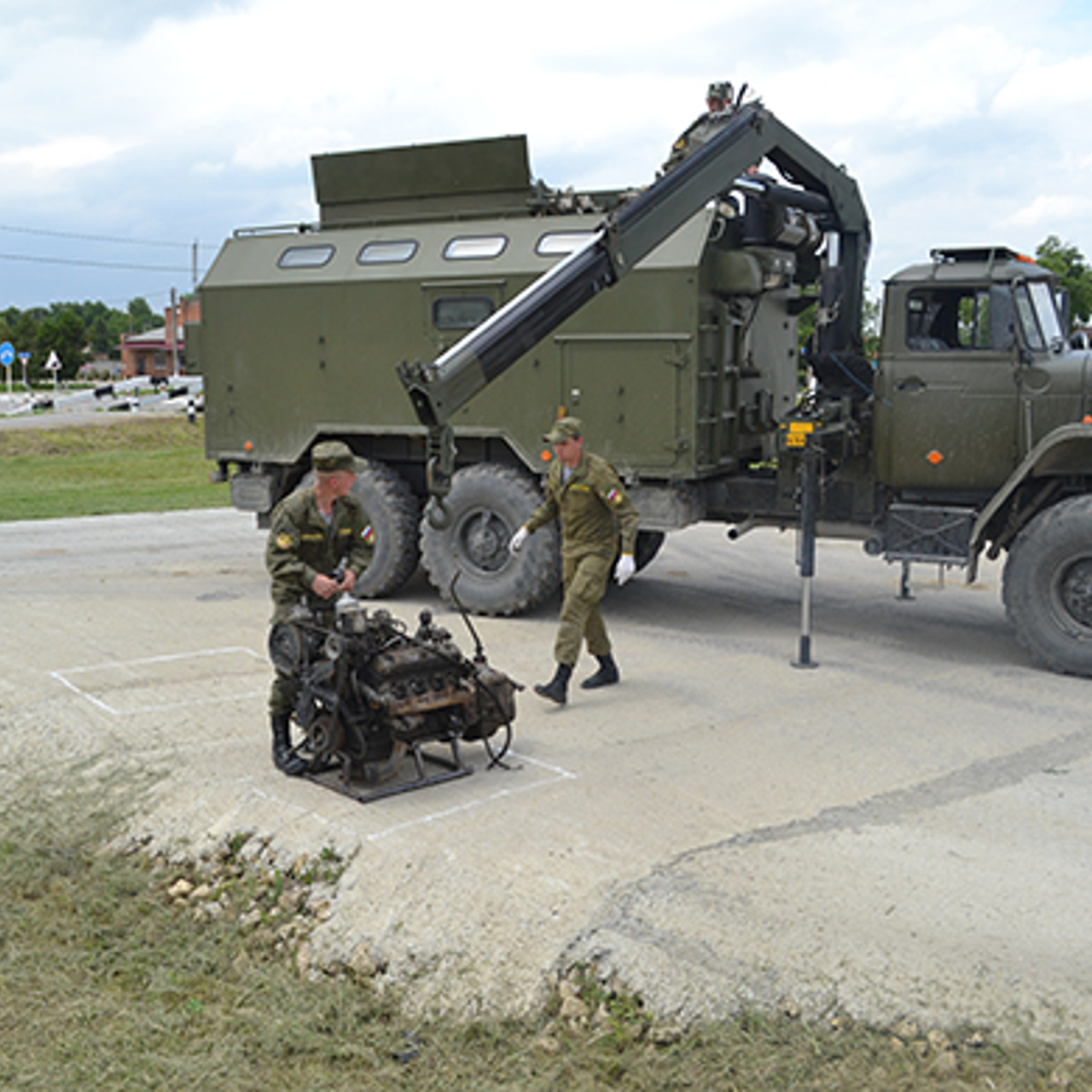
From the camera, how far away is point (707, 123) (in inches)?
396

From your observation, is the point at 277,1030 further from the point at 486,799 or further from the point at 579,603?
the point at 579,603

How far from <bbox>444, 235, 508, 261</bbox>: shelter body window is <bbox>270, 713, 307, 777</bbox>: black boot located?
5.18 metres

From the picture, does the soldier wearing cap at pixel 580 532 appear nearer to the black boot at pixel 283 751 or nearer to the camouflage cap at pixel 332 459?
the camouflage cap at pixel 332 459

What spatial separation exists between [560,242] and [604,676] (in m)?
3.75

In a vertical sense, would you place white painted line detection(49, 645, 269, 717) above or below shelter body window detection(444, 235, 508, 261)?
below

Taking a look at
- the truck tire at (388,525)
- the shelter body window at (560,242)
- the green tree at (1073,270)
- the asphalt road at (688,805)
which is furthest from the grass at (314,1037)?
the green tree at (1073,270)

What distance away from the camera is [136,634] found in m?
9.75

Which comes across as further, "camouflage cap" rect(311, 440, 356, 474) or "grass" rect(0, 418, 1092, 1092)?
"camouflage cap" rect(311, 440, 356, 474)

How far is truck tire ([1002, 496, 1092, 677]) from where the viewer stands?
8750 mm

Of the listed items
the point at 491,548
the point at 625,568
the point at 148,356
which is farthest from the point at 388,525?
the point at 148,356

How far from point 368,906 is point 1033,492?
609 cm

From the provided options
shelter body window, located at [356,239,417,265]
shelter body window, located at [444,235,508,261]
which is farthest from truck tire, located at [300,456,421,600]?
shelter body window, located at [444,235,508,261]

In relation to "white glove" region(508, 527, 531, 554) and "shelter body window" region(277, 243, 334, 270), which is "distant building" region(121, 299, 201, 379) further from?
"white glove" region(508, 527, 531, 554)

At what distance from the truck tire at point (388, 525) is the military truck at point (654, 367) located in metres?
0.02
